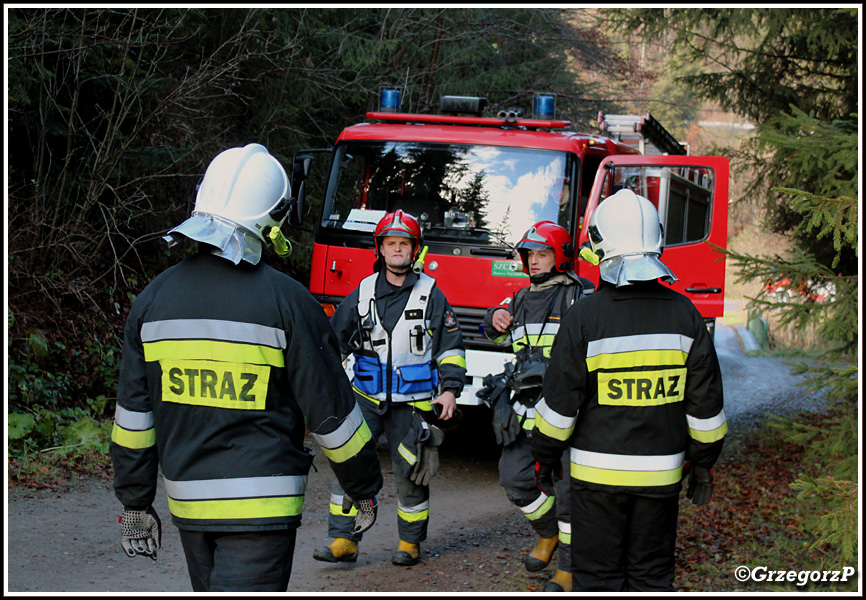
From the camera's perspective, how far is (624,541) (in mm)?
3180

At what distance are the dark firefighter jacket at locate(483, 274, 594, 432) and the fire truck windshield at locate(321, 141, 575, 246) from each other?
1976 mm

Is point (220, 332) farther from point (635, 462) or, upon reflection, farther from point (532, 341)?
point (532, 341)

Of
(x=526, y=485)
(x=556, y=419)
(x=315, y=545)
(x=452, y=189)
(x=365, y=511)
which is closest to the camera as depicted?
A: (x=365, y=511)

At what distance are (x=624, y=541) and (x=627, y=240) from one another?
1213mm

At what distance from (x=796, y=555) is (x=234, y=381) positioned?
4400mm

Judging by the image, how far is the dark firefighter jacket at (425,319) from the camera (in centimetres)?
444

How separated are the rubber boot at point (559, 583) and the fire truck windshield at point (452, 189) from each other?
9.74ft

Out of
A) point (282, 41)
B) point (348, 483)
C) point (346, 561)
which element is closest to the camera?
point (348, 483)

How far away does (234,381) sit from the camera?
2414mm

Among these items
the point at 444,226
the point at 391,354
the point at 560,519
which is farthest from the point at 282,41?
the point at 560,519

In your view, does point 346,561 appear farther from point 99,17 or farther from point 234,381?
point 99,17

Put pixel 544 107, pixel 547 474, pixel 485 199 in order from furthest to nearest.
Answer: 1. pixel 544 107
2. pixel 485 199
3. pixel 547 474

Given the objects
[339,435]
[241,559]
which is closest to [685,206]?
[339,435]

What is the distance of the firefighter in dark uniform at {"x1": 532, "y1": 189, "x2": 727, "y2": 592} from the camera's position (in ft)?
10.1
